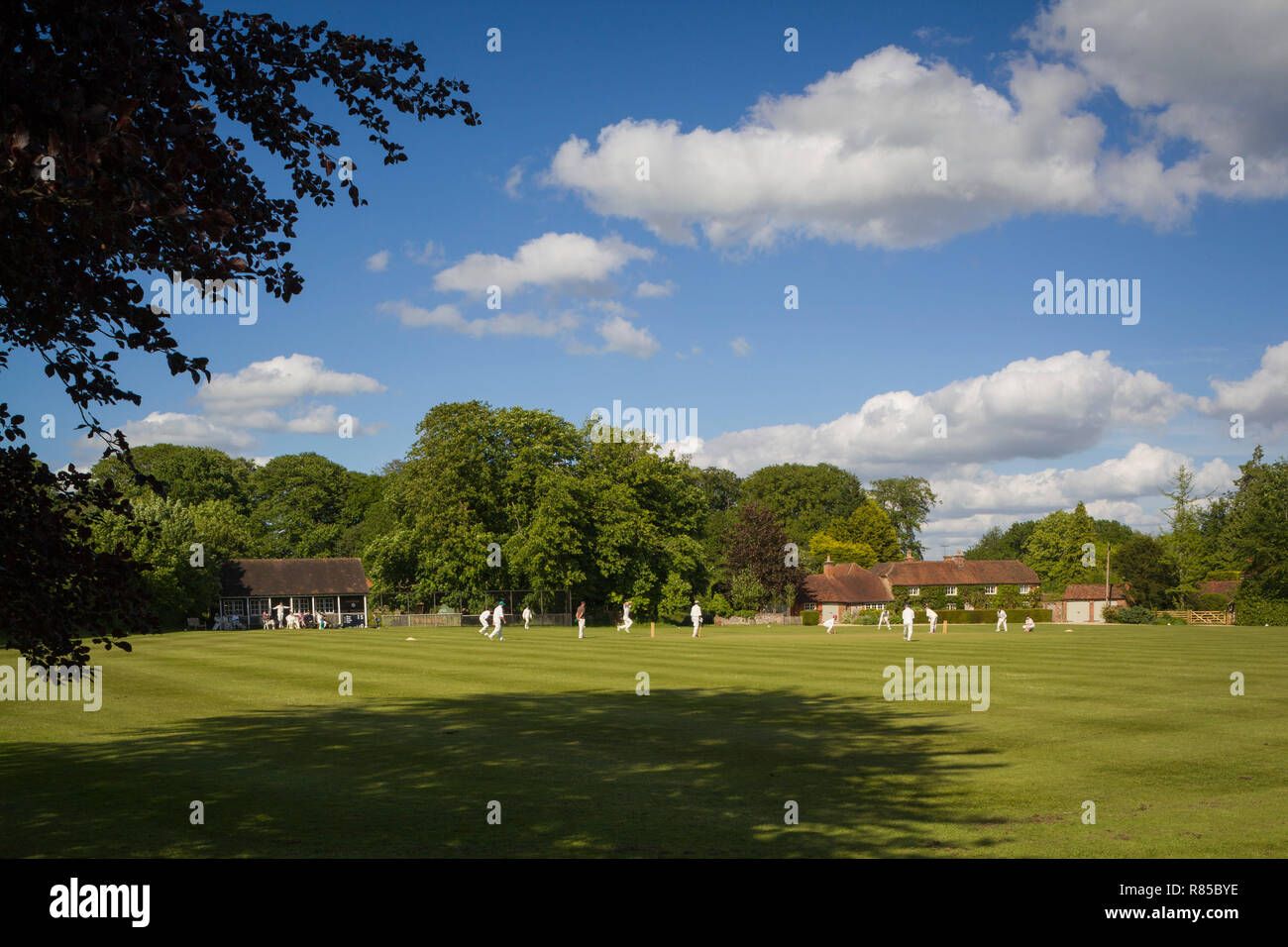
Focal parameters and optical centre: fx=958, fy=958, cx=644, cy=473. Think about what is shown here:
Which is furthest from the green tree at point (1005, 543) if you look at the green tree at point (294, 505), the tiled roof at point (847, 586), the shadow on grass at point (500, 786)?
the shadow on grass at point (500, 786)

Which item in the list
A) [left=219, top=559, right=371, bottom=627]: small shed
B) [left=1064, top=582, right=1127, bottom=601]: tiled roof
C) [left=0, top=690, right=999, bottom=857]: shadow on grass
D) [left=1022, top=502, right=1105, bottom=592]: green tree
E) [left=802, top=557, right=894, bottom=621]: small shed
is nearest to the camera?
[left=0, top=690, right=999, bottom=857]: shadow on grass

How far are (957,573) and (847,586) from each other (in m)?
17.5

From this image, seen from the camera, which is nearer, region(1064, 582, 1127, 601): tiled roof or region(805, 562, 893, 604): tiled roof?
region(805, 562, 893, 604): tiled roof

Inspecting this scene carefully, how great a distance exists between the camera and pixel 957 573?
112 m

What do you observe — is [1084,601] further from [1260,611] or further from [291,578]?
[291,578]

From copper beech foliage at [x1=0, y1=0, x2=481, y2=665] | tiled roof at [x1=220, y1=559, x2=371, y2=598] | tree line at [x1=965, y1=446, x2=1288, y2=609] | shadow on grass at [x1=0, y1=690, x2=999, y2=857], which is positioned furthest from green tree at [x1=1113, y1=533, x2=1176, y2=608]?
copper beech foliage at [x1=0, y1=0, x2=481, y2=665]

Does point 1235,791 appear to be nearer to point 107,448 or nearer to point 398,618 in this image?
point 107,448

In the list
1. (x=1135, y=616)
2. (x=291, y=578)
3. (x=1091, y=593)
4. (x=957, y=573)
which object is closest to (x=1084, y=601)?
(x=1091, y=593)

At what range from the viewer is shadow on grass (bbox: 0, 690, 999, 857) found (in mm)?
8477

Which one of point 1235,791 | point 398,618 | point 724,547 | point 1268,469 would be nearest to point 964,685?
point 1235,791

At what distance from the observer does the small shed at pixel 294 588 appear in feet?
258

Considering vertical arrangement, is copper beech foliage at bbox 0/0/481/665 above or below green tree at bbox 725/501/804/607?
above

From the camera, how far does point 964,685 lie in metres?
22.7

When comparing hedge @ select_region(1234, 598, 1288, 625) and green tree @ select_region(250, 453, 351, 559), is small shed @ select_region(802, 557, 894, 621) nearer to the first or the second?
hedge @ select_region(1234, 598, 1288, 625)
